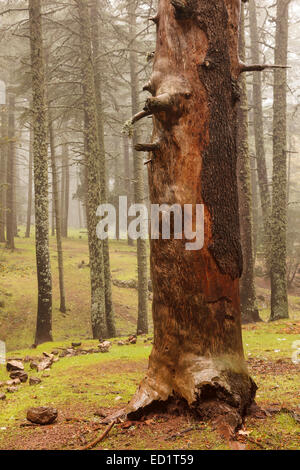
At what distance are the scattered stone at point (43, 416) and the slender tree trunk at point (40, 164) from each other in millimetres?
7177

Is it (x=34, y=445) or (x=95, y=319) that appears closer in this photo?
(x=34, y=445)

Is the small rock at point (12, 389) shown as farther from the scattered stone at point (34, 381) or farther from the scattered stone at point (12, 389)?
the scattered stone at point (34, 381)

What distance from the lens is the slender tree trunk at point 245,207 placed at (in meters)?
10.6

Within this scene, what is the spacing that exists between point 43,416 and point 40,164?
8066mm

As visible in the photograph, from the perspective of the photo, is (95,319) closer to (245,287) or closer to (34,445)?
(245,287)

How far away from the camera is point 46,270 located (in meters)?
10.7

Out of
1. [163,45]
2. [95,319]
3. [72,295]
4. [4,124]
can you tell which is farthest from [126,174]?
[163,45]

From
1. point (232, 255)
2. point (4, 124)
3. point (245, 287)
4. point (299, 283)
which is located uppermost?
point (4, 124)

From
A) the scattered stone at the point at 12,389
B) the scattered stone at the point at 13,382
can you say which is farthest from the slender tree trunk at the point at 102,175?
the scattered stone at the point at 12,389

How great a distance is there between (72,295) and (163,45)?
15.5 metres

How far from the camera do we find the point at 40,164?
10.5 meters

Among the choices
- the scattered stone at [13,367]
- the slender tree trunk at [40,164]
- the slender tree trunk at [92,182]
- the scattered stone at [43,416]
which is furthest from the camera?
the slender tree trunk at [92,182]

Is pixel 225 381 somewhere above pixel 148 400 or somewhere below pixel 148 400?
above

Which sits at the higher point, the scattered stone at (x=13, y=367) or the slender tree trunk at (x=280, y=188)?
the slender tree trunk at (x=280, y=188)
